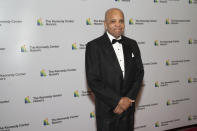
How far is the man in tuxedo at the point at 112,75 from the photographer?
80.1 inches

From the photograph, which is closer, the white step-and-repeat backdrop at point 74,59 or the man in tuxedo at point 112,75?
the man in tuxedo at point 112,75

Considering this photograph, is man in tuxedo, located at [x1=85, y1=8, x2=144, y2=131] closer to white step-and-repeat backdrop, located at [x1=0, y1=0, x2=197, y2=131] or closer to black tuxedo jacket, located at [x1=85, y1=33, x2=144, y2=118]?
black tuxedo jacket, located at [x1=85, y1=33, x2=144, y2=118]

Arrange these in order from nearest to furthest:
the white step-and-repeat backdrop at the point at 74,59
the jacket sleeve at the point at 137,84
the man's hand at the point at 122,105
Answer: the man's hand at the point at 122,105 → the jacket sleeve at the point at 137,84 → the white step-and-repeat backdrop at the point at 74,59

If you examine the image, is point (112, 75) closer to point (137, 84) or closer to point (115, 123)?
point (137, 84)

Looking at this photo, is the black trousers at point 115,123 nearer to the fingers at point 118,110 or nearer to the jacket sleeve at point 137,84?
the fingers at point 118,110

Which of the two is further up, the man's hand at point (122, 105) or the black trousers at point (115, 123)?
the man's hand at point (122, 105)

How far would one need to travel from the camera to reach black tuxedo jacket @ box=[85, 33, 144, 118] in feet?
6.66

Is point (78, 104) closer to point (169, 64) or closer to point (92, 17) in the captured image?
point (92, 17)

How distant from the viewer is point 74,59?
3045 mm

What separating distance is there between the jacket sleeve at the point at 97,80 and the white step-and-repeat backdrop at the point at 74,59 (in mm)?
971

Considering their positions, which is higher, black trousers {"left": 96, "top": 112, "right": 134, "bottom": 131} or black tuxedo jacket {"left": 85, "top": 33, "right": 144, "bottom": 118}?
black tuxedo jacket {"left": 85, "top": 33, "right": 144, "bottom": 118}

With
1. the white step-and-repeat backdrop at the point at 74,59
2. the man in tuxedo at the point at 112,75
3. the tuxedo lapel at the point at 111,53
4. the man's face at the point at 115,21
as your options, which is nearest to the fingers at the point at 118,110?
the man in tuxedo at the point at 112,75

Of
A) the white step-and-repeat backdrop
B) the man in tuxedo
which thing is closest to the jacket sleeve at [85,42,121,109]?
the man in tuxedo

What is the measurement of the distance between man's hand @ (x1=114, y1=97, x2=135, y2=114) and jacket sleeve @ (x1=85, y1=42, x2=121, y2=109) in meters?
0.04
